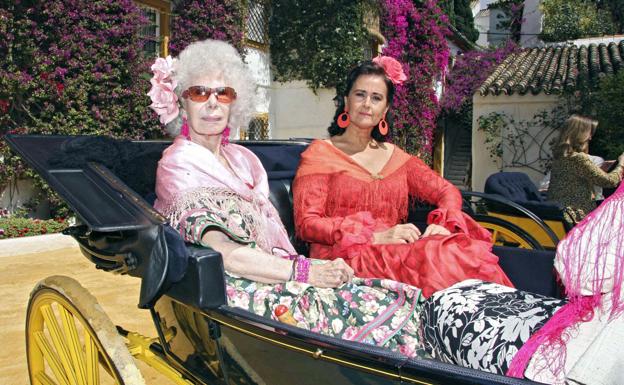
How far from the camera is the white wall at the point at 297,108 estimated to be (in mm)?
10516

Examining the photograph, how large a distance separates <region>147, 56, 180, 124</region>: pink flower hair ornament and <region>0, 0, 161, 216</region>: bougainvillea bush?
4780 millimetres

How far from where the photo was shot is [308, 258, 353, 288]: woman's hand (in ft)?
6.17

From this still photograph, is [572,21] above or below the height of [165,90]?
above

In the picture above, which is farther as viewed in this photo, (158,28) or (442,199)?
(158,28)

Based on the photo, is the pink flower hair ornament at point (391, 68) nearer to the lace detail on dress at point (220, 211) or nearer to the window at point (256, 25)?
the lace detail on dress at point (220, 211)

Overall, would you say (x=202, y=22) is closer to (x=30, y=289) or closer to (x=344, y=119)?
(x=30, y=289)

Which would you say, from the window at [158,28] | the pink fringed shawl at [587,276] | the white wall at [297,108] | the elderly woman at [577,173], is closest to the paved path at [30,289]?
the pink fringed shawl at [587,276]

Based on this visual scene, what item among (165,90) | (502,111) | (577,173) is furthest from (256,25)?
(165,90)

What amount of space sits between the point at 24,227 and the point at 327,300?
508 centimetres

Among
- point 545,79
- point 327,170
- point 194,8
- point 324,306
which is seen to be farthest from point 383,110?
point 545,79

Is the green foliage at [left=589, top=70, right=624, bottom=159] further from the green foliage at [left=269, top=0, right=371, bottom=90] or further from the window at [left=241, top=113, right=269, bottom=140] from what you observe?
the window at [left=241, top=113, right=269, bottom=140]

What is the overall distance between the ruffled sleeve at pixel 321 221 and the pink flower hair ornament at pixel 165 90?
688 mm

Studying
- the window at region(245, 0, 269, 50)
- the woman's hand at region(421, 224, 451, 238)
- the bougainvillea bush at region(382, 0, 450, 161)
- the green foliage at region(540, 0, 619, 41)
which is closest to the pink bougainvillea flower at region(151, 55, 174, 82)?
the woman's hand at region(421, 224, 451, 238)

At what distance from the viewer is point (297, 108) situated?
1055 centimetres
